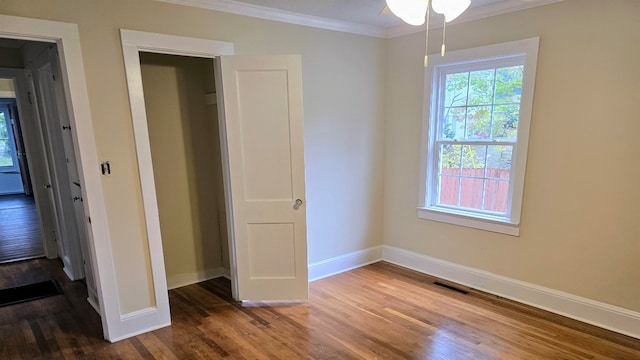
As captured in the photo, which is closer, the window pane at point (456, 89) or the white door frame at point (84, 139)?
the white door frame at point (84, 139)

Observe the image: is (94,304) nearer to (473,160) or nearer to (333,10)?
(333,10)

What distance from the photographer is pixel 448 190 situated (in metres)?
3.55

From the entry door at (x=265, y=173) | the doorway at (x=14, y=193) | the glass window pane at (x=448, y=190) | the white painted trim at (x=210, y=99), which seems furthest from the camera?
the doorway at (x=14, y=193)

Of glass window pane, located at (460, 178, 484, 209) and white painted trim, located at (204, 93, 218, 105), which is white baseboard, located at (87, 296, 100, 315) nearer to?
white painted trim, located at (204, 93, 218, 105)

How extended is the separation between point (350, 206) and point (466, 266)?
4.29 ft

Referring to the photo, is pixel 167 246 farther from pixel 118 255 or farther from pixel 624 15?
pixel 624 15

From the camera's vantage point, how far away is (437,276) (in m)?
3.63

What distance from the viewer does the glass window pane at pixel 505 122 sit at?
2.99 metres

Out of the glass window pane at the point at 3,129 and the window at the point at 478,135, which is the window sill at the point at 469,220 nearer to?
the window at the point at 478,135

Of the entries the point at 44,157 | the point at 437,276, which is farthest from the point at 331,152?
the point at 44,157

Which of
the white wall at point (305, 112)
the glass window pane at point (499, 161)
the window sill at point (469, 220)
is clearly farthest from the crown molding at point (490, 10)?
the window sill at point (469, 220)

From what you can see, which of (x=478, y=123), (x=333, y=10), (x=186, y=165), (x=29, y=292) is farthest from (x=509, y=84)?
(x=29, y=292)

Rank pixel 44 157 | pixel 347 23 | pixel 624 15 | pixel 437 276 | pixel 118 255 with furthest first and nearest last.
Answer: pixel 44 157 < pixel 437 276 < pixel 347 23 < pixel 118 255 < pixel 624 15

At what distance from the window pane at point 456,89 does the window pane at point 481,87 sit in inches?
2.3
